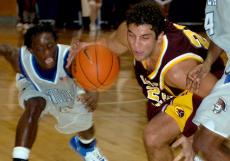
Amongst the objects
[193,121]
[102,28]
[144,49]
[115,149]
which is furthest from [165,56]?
[102,28]

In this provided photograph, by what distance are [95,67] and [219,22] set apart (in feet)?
2.77

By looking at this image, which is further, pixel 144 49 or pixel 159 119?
pixel 159 119

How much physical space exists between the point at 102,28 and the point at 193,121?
10271 millimetres

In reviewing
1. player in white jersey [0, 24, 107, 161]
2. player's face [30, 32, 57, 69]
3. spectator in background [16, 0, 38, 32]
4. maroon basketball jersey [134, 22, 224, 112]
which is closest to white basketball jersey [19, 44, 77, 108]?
player in white jersey [0, 24, 107, 161]

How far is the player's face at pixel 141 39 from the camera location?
3002 millimetres

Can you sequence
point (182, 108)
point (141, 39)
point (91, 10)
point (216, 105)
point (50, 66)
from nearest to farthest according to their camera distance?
1. point (216, 105)
2. point (141, 39)
3. point (182, 108)
4. point (50, 66)
5. point (91, 10)

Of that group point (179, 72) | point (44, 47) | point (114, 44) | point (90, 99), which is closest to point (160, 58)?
point (179, 72)

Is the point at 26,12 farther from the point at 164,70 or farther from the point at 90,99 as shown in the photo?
the point at 164,70

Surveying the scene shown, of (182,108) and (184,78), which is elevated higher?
(184,78)

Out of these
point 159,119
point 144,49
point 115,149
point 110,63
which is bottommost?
point 115,149

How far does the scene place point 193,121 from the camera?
3.03 metres

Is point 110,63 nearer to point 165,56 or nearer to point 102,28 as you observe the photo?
point 165,56

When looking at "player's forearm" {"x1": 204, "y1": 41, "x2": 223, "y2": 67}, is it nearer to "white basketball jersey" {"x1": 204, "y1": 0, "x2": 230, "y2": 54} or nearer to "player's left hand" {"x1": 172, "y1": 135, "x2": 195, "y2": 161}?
"white basketball jersey" {"x1": 204, "y1": 0, "x2": 230, "y2": 54}

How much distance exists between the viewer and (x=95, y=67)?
134 inches
